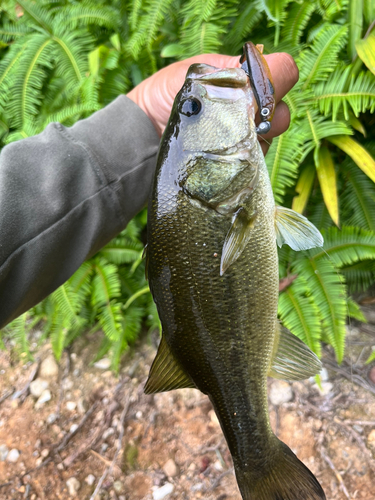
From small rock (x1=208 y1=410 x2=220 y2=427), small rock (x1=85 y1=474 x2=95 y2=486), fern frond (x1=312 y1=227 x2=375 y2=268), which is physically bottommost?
small rock (x1=85 y1=474 x2=95 y2=486)

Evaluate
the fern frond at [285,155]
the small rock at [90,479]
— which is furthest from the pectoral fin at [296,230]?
the small rock at [90,479]

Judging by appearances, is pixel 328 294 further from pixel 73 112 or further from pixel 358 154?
pixel 73 112

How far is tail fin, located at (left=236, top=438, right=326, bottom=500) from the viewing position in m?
1.42

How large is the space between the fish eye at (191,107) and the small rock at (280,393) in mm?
2102

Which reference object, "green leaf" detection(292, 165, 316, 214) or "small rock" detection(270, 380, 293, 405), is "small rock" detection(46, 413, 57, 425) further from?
"green leaf" detection(292, 165, 316, 214)

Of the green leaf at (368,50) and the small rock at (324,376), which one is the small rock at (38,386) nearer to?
the small rock at (324,376)

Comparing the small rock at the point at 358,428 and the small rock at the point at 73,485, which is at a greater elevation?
the small rock at the point at 358,428

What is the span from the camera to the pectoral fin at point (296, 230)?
1420 millimetres

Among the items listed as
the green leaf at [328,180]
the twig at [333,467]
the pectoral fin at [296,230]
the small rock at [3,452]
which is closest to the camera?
the pectoral fin at [296,230]

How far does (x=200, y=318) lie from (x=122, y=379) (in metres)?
1.87

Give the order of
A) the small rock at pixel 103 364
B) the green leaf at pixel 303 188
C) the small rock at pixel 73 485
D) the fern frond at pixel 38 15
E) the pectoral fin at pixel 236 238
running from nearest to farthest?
the pectoral fin at pixel 236 238 → the small rock at pixel 73 485 → the green leaf at pixel 303 188 → the small rock at pixel 103 364 → the fern frond at pixel 38 15

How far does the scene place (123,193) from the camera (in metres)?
1.99

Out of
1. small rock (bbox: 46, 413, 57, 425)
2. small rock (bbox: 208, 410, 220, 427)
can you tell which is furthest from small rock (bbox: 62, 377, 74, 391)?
small rock (bbox: 208, 410, 220, 427)

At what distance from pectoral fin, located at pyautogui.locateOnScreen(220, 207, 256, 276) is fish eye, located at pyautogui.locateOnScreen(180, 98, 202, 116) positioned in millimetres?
448
